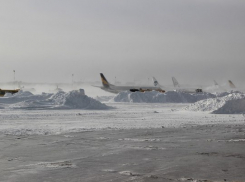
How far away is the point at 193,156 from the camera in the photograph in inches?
459

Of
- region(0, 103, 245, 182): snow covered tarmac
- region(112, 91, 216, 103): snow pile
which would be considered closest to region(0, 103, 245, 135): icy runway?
region(0, 103, 245, 182): snow covered tarmac

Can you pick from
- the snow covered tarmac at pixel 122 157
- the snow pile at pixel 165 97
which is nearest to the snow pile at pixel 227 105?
the snow covered tarmac at pixel 122 157

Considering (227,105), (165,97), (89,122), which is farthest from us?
(165,97)

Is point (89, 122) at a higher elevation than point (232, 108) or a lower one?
lower

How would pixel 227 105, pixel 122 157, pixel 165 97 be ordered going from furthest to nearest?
pixel 165 97
pixel 227 105
pixel 122 157

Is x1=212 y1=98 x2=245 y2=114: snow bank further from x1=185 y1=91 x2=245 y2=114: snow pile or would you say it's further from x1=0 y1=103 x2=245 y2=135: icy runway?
x1=0 y1=103 x2=245 y2=135: icy runway

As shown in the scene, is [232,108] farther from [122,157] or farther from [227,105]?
[122,157]

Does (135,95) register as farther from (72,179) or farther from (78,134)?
(72,179)

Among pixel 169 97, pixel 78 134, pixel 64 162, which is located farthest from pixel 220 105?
pixel 169 97


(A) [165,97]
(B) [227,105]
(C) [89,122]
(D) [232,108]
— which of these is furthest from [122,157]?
(A) [165,97]

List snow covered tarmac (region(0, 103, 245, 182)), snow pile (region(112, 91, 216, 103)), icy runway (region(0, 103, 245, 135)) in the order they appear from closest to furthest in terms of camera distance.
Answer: snow covered tarmac (region(0, 103, 245, 182)) → icy runway (region(0, 103, 245, 135)) → snow pile (region(112, 91, 216, 103))

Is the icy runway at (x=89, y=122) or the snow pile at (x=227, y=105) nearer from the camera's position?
the icy runway at (x=89, y=122)

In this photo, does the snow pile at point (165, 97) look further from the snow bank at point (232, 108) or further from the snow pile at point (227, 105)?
the snow bank at point (232, 108)

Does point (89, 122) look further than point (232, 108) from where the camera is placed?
No
